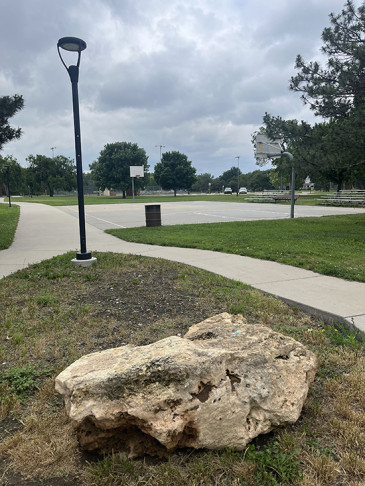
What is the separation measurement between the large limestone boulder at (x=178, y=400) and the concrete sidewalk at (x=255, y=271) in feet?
6.31

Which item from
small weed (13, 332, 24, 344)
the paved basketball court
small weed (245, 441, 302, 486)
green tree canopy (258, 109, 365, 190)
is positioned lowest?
small weed (245, 441, 302, 486)

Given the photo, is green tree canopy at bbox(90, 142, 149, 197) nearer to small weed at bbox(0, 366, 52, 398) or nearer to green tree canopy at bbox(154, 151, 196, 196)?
green tree canopy at bbox(154, 151, 196, 196)

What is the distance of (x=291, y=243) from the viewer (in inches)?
360

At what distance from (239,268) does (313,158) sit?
22.0 feet

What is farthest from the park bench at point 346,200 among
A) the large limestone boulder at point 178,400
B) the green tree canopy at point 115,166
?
the green tree canopy at point 115,166

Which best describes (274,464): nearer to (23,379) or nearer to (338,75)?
(23,379)

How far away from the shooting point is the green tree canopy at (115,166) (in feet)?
205

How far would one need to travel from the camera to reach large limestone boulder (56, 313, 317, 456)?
78.9 inches

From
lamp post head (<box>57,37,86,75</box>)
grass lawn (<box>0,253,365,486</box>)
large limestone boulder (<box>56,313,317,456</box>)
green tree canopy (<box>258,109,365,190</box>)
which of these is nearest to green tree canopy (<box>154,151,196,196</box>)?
green tree canopy (<box>258,109,365,190</box>)

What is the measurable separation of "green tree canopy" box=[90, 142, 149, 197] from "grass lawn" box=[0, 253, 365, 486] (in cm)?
5807

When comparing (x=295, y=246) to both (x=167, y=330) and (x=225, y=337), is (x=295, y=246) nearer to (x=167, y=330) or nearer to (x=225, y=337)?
(x=167, y=330)

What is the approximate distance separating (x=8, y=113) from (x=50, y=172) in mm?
79008

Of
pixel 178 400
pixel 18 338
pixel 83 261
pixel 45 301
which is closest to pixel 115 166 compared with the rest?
pixel 83 261

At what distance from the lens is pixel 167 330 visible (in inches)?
150
